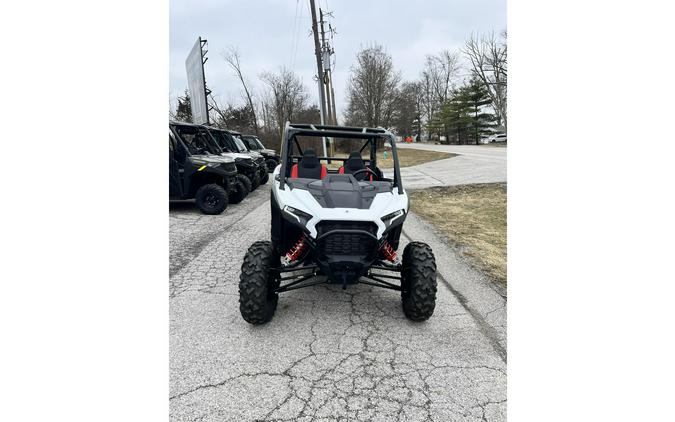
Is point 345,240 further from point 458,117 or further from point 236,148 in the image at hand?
point 458,117

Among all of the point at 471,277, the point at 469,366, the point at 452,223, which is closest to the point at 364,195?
the point at 469,366

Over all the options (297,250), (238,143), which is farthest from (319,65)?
(297,250)

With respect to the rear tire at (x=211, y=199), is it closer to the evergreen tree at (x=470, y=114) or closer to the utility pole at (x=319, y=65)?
the utility pole at (x=319, y=65)

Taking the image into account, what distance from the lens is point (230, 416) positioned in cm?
191

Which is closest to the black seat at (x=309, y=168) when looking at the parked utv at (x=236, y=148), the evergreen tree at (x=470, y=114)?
the parked utv at (x=236, y=148)

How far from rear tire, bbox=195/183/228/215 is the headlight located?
4.77 metres

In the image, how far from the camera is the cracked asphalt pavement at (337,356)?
1990 mm

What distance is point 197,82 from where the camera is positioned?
1552 cm

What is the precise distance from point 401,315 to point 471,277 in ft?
4.24

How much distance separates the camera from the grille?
2663 millimetres

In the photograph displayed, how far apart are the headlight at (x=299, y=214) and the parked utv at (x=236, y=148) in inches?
301

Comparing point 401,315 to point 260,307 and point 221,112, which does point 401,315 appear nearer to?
point 260,307

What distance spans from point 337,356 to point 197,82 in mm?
15955

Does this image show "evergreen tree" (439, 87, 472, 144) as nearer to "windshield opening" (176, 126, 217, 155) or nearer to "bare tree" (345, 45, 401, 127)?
"bare tree" (345, 45, 401, 127)
